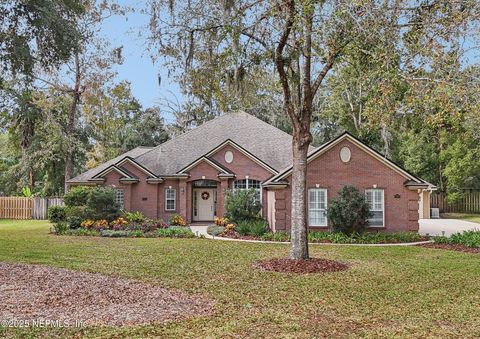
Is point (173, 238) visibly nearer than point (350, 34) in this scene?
No

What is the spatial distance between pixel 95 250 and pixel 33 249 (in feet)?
6.67

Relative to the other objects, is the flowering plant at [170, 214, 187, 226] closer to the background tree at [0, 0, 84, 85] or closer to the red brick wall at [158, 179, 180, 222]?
the red brick wall at [158, 179, 180, 222]

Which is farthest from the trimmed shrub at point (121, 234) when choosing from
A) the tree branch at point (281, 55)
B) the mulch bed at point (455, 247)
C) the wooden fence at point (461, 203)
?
the wooden fence at point (461, 203)

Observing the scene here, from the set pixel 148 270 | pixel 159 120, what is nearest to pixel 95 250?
pixel 148 270

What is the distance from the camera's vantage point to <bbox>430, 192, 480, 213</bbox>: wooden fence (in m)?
38.8

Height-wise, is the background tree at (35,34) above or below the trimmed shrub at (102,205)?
above

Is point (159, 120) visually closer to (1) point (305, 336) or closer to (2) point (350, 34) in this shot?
(2) point (350, 34)

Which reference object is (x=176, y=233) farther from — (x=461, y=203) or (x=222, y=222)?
(x=461, y=203)

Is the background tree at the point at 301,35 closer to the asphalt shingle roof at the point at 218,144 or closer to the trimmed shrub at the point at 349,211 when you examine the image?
the trimmed shrub at the point at 349,211

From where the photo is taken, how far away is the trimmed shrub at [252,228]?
19.7 metres

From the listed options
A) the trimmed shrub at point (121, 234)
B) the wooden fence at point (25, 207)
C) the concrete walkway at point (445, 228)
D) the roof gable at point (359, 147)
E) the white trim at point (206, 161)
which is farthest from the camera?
the wooden fence at point (25, 207)

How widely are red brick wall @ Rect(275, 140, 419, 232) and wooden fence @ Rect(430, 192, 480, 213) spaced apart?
20.9m

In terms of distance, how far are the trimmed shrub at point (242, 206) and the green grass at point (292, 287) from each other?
4903 millimetres

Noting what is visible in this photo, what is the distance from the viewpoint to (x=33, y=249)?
49.6 feet
